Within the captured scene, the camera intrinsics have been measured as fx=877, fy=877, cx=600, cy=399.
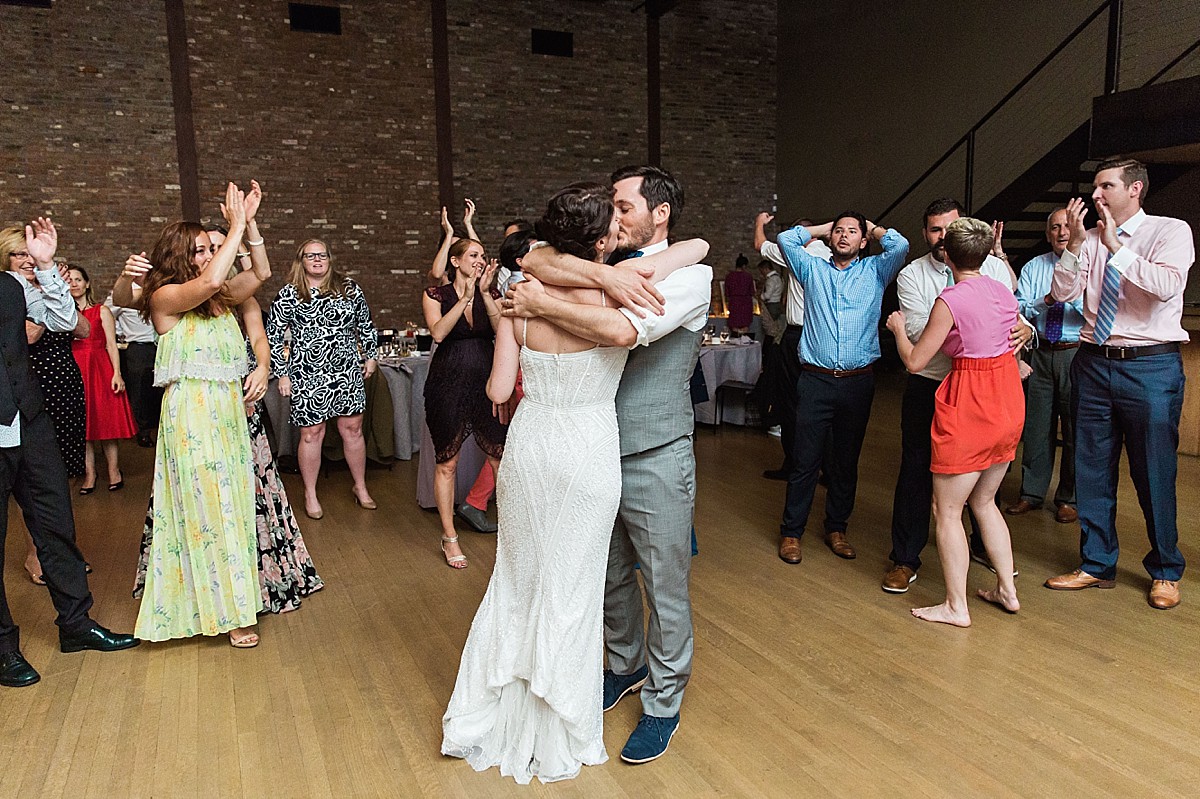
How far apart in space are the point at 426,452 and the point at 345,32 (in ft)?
23.8

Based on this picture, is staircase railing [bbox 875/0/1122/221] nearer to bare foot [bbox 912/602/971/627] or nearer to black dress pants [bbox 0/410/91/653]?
bare foot [bbox 912/602/971/627]

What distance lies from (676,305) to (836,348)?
1.88m

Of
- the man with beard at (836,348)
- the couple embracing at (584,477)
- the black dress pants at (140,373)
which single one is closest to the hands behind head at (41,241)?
the couple embracing at (584,477)

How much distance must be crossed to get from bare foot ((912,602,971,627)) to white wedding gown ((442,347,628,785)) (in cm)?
156

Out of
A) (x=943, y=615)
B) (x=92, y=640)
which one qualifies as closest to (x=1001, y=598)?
(x=943, y=615)

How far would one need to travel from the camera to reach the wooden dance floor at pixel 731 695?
2373 mm

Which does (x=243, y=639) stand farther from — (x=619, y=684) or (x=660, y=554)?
(x=660, y=554)

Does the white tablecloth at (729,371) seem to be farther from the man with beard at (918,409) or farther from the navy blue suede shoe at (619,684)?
the navy blue suede shoe at (619,684)

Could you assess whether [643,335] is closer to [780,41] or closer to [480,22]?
[480,22]

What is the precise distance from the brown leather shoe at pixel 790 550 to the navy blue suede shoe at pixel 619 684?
1.44 m

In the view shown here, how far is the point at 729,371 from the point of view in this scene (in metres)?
7.21

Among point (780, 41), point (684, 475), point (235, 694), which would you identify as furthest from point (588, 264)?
point (780, 41)

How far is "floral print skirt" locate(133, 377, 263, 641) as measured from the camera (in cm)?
315

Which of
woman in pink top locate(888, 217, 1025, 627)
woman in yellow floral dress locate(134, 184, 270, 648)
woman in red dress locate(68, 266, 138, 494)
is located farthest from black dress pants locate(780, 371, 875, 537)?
woman in red dress locate(68, 266, 138, 494)
